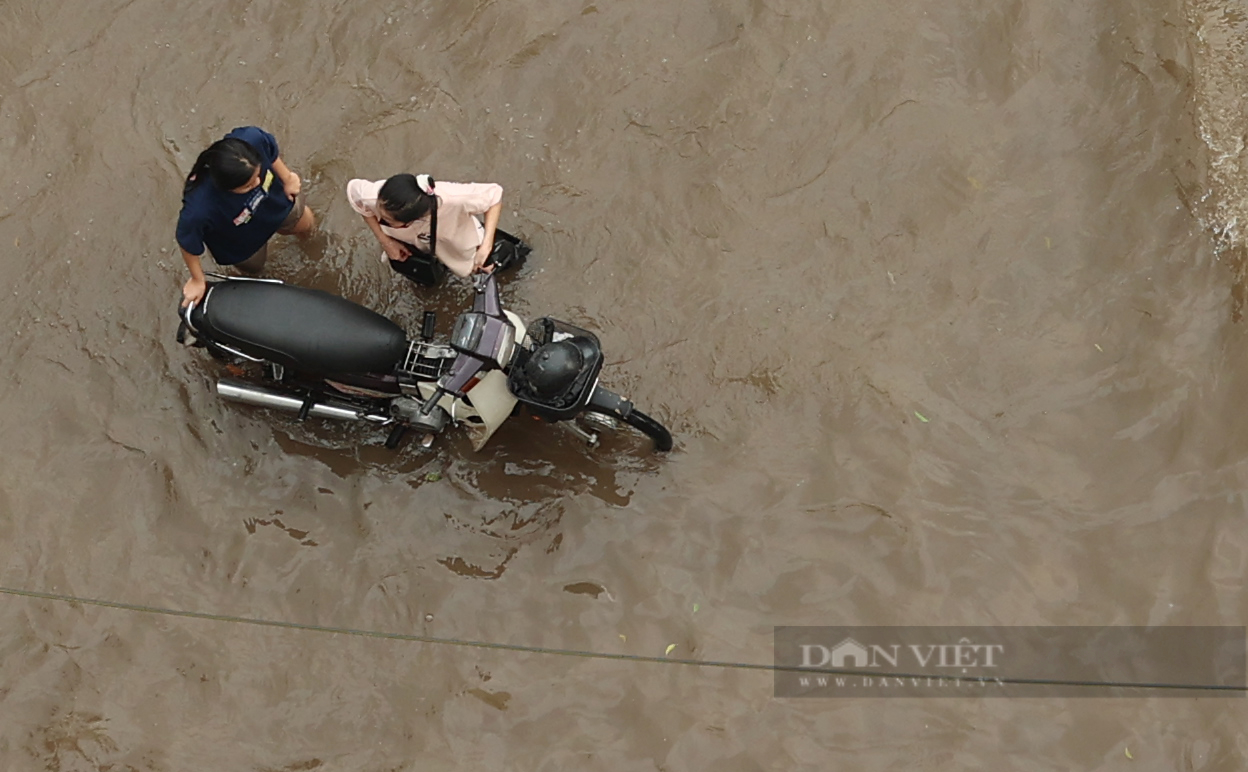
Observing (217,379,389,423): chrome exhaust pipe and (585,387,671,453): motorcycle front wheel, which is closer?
(585,387,671,453): motorcycle front wheel

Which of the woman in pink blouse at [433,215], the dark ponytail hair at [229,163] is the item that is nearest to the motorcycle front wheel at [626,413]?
the woman in pink blouse at [433,215]

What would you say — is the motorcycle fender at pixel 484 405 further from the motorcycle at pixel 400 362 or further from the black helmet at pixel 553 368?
the black helmet at pixel 553 368

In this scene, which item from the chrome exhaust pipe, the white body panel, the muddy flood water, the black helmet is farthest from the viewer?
the chrome exhaust pipe

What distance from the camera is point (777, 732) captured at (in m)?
3.57

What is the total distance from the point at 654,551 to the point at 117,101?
155 inches

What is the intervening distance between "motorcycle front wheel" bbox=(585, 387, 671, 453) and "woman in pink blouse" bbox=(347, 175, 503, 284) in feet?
2.74

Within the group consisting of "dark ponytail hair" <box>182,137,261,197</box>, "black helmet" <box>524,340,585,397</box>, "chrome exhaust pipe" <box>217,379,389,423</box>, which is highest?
"black helmet" <box>524,340,585,397</box>

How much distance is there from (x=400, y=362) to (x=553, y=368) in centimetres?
81

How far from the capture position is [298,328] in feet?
11.1

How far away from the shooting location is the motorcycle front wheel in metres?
3.43

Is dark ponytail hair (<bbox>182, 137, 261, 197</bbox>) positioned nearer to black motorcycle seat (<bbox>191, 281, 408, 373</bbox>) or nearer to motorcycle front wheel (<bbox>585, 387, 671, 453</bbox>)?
black motorcycle seat (<bbox>191, 281, 408, 373</bbox>)

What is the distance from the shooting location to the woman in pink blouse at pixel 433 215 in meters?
3.26

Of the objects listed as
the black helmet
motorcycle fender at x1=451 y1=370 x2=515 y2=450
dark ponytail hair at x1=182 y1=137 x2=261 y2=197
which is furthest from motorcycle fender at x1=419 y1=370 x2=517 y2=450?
dark ponytail hair at x1=182 y1=137 x2=261 y2=197

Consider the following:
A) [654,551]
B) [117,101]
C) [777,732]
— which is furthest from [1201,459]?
[117,101]
